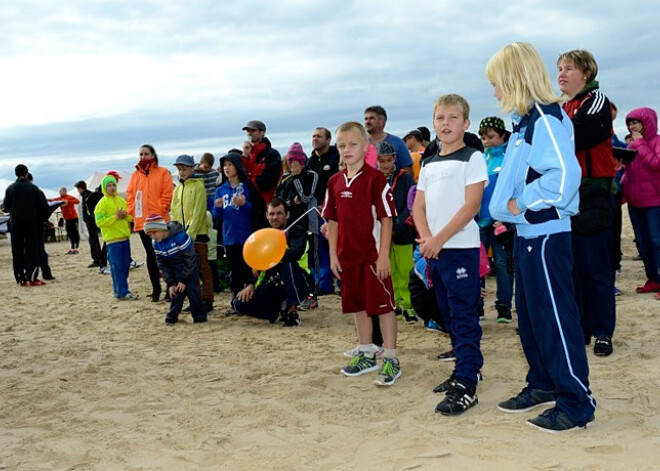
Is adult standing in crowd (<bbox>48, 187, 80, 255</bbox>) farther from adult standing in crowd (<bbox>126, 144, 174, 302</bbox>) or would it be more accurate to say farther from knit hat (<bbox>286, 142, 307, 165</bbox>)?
knit hat (<bbox>286, 142, 307, 165</bbox>)

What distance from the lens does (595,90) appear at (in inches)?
198

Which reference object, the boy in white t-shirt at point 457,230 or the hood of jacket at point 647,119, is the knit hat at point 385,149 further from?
the hood of jacket at point 647,119

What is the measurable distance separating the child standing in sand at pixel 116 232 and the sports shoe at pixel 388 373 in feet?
19.6

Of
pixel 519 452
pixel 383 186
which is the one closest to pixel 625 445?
pixel 519 452

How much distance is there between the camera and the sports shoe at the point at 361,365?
17.1 feet

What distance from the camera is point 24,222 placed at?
1238 centimetres

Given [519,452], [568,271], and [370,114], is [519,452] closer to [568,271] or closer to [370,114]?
[568,271]

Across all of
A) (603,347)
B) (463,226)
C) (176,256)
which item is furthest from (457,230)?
(176,256)

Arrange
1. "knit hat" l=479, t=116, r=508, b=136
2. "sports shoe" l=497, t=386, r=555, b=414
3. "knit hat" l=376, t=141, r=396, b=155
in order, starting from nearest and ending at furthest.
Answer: "sports shoe" l=497, t=386, r=555, b=414, "knit hat" l=479, t=116, r=508, b=136, "knit hat" l=376, t=141, r=396, b=155

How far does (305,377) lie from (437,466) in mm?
1969

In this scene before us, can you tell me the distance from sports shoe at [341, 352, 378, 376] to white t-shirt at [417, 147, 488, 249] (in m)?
1.35

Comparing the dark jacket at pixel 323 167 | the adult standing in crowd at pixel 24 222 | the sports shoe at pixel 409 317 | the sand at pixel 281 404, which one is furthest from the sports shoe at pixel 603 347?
the adult standing in crowd at pixel 24 222

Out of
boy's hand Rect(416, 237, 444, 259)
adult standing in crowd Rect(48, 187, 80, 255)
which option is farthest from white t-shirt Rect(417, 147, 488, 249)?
adult standing in crowd Rect(48, 187, 80, 255)

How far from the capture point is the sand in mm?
3613
